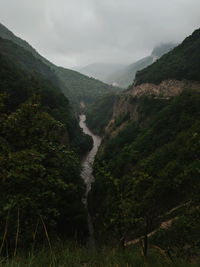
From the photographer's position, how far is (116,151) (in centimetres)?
4059

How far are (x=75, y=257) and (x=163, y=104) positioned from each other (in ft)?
148

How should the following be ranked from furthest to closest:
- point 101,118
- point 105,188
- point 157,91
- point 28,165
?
point 101,118, point 157,91, point 105,188, point 28,165

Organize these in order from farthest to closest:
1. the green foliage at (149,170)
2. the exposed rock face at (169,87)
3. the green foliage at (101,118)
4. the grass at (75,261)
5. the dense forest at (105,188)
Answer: the green foliage at (101,118), the exposed rock face at (169,87), the green foliage at (149,170), the dense forest at (105,188), the grass at (75,261)

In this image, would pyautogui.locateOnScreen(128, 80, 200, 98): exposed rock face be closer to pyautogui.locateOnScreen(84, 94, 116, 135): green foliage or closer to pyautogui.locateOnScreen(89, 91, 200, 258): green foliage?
pyautogui.locateOnScreen(89, 91, 200, 258): green foliage

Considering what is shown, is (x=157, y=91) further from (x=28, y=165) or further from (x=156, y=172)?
(x=28, y=165)

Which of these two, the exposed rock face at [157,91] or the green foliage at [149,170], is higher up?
the exposed rock face at [157,91]

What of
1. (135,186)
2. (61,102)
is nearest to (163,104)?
(61,102)

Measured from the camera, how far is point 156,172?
46.6 ft

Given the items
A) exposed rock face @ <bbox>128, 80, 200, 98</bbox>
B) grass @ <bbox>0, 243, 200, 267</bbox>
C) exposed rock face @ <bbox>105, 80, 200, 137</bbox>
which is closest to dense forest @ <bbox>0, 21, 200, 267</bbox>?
grass @ <bbox>0, 243, 200, 267</bbox>

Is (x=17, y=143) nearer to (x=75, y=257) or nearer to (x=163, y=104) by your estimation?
(x=75, y=257)

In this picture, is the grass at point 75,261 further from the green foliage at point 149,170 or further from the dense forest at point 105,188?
the green foliage at point 149,170

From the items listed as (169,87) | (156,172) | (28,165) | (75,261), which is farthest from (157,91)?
(75,261)

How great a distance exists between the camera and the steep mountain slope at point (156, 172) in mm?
5684

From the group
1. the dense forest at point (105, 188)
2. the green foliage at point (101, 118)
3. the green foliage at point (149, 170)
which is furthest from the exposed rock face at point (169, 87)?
the green foliage at point (101, 118)
